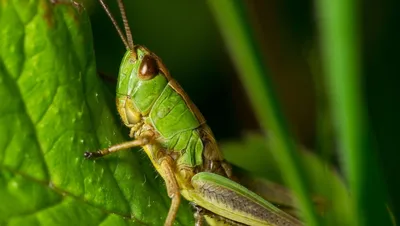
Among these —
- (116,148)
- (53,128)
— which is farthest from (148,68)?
(53,128)

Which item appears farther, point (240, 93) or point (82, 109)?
point (240, 93)

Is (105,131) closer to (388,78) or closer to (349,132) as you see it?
(349,132)

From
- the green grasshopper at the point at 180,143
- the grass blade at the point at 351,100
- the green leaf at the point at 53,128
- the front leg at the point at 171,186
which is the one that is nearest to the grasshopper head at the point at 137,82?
the green grasshopper at the point at 180,143

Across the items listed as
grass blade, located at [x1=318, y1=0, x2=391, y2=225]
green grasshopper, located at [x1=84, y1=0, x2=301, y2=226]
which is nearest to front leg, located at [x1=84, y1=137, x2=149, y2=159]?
green grasshopper, located at [x1=84, y1=0, x2=301, y2=226]

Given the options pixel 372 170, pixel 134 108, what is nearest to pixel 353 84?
pixel 372 170

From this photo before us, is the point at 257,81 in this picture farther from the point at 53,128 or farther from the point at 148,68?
the point at 148,68

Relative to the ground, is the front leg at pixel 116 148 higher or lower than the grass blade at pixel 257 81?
lower

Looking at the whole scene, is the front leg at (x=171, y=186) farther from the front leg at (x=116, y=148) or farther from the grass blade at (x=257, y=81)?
the grass blade at (x=257, y=81)
